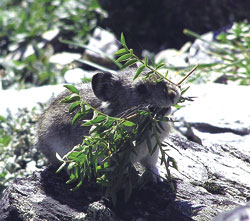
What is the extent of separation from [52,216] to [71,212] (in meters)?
0.22

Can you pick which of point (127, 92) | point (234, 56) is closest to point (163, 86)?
point (127, 92)

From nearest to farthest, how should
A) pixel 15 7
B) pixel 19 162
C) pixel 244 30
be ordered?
pixel 19 162 < pixel 244 30 < pixel 15 7

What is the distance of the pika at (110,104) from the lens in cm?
589

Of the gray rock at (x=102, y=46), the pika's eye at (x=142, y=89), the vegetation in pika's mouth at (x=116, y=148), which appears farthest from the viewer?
the gray rock at (x=102, y=46)

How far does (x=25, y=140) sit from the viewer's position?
878cm

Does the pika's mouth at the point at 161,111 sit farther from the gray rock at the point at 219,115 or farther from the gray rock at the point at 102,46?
the gray rock at the point at 102,46

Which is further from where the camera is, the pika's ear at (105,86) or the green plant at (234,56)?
the green plant at (234,56)

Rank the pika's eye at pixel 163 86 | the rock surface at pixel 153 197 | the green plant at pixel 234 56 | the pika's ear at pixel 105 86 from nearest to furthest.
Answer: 1. the rock surface at pixel 153 197
2. the pika's eye at pixel 163 86
3. the pika's ear at pixel 105 86
4. the green plant at pixel 234 56

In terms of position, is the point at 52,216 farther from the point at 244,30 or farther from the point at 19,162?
the point at 244,30

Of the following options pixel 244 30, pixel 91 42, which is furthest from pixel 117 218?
pixel 91 42

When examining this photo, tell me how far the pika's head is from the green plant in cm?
369

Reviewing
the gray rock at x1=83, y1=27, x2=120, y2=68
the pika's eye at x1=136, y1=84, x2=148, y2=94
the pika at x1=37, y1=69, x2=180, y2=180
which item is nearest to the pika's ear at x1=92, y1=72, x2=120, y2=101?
the pika at x1=37, y1=69, x2=180, y2=180

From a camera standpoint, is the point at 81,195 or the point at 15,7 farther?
the point at 15,7

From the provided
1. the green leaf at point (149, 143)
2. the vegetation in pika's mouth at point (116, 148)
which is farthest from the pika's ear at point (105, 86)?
the green leaf at point (149, 143)
